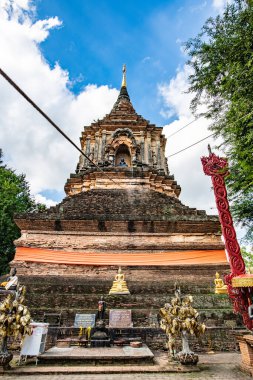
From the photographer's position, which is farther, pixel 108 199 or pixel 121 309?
pixel 108 199

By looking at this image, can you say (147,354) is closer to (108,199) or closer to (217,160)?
(217,160)

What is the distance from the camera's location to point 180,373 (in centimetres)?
487

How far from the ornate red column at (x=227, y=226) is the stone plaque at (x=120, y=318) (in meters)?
2.94

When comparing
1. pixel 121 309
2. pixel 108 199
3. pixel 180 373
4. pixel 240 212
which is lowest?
pixel 180 373

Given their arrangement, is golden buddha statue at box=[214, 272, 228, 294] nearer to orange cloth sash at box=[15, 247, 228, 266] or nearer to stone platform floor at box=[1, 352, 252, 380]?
orange cloth sash at box=[15, 247, 228, 266]

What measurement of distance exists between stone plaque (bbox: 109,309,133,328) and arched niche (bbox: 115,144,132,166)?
1287cm

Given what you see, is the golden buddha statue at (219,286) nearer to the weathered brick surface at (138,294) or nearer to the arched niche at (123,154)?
the weathered brick surface at (138,294)

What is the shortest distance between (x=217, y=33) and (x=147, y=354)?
31.2 ft

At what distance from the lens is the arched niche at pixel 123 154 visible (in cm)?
1955

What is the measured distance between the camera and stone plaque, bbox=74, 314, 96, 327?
7387mm

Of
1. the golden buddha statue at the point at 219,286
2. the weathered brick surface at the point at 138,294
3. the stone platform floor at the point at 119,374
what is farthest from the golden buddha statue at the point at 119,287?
the stone platform floor at the point at 119,374

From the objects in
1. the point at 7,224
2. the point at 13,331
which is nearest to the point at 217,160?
the point at 13,331

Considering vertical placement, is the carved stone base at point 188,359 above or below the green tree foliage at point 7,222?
below

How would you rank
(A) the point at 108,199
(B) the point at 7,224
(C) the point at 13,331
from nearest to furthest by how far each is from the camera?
(C) the point at 13,331 < (A) the point at 108,199 < (B) the point at 7,224
